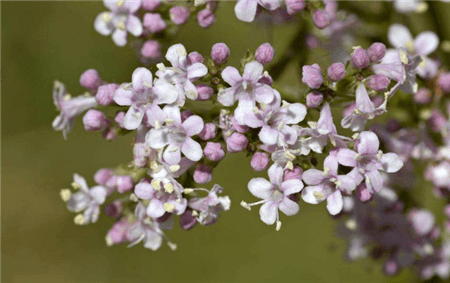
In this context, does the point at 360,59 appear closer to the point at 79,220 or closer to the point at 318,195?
the point at 318,195

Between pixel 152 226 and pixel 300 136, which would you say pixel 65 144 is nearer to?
pixel 152 226

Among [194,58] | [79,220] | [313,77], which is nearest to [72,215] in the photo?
[79,220]

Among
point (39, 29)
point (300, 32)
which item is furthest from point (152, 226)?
point (39, 29)

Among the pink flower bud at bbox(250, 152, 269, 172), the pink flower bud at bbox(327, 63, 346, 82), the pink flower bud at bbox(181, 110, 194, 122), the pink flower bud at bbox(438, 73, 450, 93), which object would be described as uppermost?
the pink flower bud at bbox(181, 110, 194, 122)

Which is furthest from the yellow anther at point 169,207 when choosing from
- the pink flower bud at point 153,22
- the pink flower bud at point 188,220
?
the pink flower bud at point 153,22

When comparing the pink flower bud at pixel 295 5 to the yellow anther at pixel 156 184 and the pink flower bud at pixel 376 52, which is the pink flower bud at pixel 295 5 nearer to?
the pink flower bud at pixel 376 52

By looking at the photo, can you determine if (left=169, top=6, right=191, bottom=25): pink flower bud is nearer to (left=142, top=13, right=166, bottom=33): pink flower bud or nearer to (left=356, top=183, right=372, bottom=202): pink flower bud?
(left=142, top=13, right=166, bottom=33): pink flower bud

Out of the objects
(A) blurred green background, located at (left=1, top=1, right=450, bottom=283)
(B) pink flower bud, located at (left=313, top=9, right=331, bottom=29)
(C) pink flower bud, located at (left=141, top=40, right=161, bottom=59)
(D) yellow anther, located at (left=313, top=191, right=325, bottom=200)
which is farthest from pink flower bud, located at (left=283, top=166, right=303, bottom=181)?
(A) blurred green background, located at (left=1, top=1, right=450, bottom=283)
